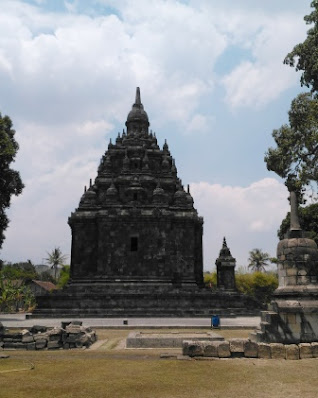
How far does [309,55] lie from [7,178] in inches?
836

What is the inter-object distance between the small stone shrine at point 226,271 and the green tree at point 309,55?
69.2ft

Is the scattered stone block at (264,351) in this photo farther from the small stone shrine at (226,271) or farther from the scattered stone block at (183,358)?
the small stone shrine at (226,271)

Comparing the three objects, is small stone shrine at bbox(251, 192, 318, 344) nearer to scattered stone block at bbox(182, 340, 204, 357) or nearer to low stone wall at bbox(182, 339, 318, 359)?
low stone wall at bbox(182, 339, 318, 359)

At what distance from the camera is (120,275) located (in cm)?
3666

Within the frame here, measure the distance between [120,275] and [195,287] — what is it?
6.54m

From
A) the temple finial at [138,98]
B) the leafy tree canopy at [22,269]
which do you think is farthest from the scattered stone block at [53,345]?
the leafy tree canopy at [22,269]

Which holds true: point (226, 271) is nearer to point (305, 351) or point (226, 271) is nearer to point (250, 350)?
point (305, 351)

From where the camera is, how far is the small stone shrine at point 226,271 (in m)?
39.8

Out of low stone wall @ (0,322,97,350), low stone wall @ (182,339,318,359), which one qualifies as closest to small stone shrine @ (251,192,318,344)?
Answer: low stone wall @ (182,339,318,359)

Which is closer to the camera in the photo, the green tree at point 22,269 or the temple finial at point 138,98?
the temple finial at point 138,98

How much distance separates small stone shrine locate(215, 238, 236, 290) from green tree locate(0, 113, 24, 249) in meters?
19.7

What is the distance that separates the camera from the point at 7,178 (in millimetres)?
30297

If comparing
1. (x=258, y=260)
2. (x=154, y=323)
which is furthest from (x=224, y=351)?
(x=258, y=260)

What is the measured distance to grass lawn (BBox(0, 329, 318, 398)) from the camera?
8.00m
